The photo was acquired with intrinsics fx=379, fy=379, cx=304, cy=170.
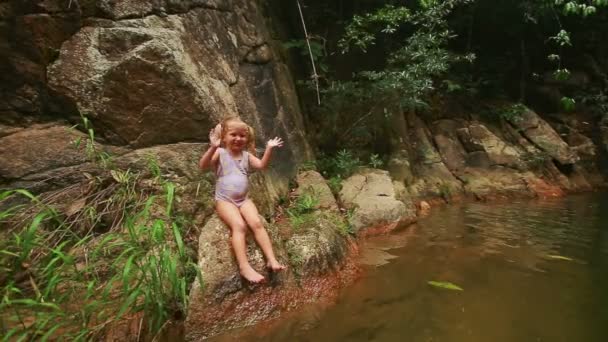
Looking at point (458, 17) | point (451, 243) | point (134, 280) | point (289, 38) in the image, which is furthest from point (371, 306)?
point (458, 17)

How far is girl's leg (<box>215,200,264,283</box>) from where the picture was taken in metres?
2.64

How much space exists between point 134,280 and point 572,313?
2.96 meters

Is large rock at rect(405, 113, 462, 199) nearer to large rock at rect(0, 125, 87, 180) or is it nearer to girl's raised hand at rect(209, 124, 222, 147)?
girl's raised hand at rect(209, 124, 222, 147)

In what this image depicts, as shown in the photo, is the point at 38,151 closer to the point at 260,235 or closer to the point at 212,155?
the point at 212,155

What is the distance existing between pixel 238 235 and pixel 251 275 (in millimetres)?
314

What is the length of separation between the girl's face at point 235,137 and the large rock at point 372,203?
85.7 inches

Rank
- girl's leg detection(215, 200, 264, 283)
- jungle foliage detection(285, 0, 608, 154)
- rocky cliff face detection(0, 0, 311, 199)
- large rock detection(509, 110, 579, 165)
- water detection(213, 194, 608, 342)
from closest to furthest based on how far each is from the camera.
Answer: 1. water detection(213, 194, 608, 342)
2. girl's leg detection(215, 200, 264, 283)
3. rocky cliff face detection(0, 0, 311, 199)
4. jungle foliage detection(285, 0, 608, 154)
5. large rock detection(509, 110, 579, 165)

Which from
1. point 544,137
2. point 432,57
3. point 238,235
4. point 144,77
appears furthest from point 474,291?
point 544,137

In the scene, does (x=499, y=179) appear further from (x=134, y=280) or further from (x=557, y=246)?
(x=134, y=280)

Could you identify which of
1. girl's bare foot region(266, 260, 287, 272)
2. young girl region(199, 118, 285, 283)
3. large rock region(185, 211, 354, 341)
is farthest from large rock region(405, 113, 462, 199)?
girl's bare foot region(266, 260, 287, 272)

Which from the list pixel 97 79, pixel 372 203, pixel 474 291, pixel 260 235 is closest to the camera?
pixel 260 235

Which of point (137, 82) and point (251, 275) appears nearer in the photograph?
point (251, 275)

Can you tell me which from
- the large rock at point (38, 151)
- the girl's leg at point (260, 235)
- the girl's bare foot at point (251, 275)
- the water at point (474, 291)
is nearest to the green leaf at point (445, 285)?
the water at point (474, 291)

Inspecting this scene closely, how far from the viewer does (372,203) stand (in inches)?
203
